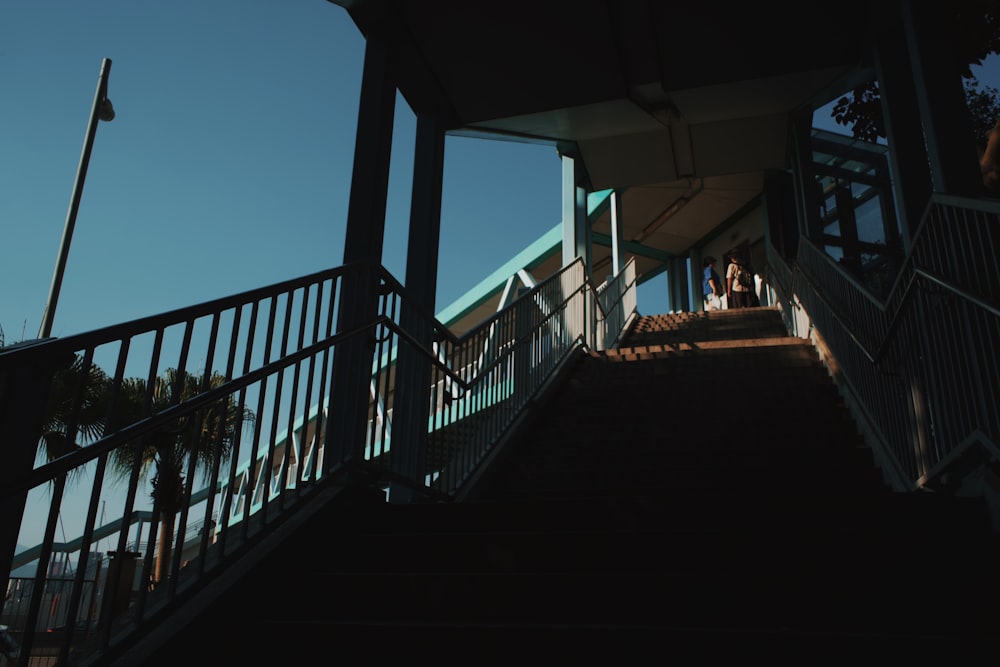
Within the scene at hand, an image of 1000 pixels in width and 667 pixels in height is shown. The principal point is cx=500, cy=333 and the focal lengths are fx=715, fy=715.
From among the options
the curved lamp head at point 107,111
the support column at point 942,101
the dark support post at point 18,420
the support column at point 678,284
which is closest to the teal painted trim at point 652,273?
the support column at point 678,284

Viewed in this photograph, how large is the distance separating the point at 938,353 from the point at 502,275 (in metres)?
13.9

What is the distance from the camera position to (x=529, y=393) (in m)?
6.16

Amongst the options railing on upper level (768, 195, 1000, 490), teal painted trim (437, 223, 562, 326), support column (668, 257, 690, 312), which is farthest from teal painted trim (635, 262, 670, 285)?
railing on upper level (768, 195, 1000, 490)

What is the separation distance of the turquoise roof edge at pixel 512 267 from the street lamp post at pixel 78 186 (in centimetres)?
783

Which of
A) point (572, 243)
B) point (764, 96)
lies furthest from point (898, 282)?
point (572, 243)

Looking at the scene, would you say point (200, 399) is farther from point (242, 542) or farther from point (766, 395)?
point (766, 395)

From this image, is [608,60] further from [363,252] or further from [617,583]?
[617,583]

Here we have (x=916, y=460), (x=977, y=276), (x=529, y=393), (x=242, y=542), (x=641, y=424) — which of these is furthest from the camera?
(x=529, y=393)

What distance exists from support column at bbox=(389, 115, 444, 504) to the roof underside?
568 mm

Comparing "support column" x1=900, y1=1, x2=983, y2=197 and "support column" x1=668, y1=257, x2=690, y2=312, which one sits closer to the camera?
"support column" x1=900, y1=1, x2=983, y2=197

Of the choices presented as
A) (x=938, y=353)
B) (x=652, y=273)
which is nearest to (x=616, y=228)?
(x=652, y=273)

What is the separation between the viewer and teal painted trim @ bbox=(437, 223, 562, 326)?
51.6ft

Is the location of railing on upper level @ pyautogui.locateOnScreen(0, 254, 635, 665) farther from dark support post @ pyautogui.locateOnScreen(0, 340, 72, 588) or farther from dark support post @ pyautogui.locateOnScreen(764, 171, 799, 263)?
dark support post @ pyautogui.locateOnScreen(764, 171, 799, 263)

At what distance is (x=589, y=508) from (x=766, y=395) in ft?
10.8
